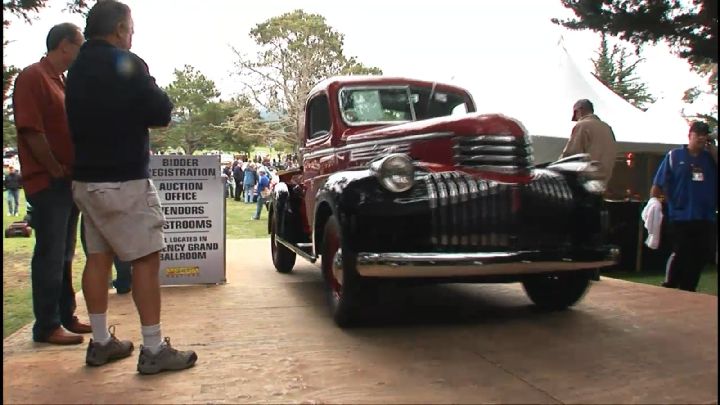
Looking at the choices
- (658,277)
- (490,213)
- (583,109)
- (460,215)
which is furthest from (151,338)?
(658,277)

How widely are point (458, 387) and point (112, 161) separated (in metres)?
2.03

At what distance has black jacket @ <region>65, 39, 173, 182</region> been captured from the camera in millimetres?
3039

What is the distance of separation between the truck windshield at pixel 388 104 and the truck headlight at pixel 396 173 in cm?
157

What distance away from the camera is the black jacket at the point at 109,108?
3039 millimetres

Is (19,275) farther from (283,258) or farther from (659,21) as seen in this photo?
(659,21)

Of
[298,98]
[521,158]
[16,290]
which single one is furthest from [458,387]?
[298,98]

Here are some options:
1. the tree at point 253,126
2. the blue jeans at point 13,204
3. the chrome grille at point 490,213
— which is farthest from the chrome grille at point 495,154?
the tree at point 253,126

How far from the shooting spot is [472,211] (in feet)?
12.3

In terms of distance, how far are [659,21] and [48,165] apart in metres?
3.74

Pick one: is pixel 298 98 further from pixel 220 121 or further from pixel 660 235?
pixel 660 235

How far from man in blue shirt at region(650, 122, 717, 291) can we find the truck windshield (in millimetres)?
2005

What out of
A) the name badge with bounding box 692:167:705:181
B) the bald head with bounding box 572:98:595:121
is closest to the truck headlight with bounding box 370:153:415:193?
the name badge with bounding box 692:167:705:181

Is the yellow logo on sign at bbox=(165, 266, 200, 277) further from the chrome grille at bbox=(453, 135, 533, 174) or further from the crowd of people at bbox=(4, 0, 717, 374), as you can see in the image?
the chrome grille at bbox=(453, 135, 533, 174)

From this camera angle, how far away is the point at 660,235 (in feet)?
22.2
